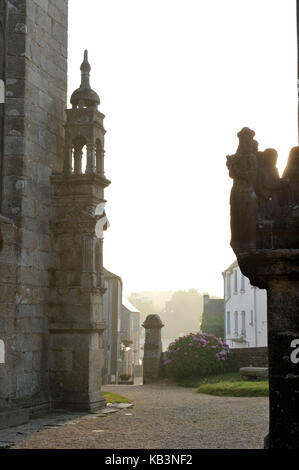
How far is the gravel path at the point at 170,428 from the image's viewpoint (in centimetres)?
713

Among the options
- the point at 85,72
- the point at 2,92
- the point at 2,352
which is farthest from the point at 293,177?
the point at 85,72

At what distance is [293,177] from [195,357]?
12679 mm

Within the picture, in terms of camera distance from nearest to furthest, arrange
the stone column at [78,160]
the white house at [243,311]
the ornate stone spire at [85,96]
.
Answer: the ornate stone spire at [85,96], the stone column at [78,160], the white house at [243,311]

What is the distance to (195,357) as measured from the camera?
631 inches

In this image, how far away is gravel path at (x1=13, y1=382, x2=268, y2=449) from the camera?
23.4ft

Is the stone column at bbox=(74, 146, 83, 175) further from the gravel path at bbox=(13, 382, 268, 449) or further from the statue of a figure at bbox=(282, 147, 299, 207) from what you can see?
the statue of a figure at bbox=(282, 147, 299, 207)

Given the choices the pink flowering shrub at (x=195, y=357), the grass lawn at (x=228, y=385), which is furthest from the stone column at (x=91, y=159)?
the pink flowering shrub at (x=195, y=357)

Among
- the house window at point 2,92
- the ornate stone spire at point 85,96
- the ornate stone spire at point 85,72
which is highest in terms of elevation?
the ornate stone spire at point 85,72

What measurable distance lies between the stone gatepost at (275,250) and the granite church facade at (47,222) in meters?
5.99

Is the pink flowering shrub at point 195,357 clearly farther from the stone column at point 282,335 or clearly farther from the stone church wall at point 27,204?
the stone column at point 282,335

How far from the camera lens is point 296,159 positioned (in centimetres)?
402

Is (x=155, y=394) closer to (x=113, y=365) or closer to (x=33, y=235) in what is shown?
(x=33, y=235)

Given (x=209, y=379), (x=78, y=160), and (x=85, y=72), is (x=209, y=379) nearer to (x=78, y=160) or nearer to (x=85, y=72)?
(x=78, y=160)

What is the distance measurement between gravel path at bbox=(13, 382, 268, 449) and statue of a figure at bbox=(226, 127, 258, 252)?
3847 mm
